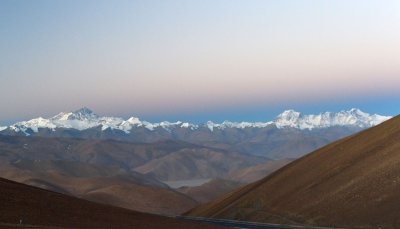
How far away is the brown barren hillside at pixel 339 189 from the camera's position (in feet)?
235

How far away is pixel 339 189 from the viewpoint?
85375mm

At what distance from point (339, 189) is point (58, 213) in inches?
1684

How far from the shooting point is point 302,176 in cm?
10394

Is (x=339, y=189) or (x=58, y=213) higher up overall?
(x=339, y=189)

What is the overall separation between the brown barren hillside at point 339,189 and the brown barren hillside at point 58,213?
65.4 feet

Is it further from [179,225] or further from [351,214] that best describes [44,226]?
[351,214]

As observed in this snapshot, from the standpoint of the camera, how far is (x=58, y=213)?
62469 millimetres

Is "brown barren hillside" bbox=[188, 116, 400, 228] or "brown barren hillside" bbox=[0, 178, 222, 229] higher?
"brown barren hillside" bbox=[188, 116, 400, 228]

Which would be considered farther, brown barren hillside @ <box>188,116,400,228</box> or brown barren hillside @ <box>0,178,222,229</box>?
brown barren hillside @ <box>188,116,400,228</box>

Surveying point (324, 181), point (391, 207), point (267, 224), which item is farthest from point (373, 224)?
point (324, 181)

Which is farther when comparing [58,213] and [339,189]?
[339,189]

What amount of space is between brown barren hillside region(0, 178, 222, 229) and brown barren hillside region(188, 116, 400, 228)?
1994 centimetres

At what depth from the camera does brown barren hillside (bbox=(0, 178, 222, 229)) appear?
5552cm

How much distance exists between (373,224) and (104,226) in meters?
30.3
